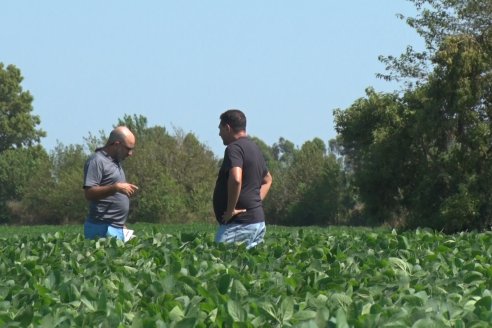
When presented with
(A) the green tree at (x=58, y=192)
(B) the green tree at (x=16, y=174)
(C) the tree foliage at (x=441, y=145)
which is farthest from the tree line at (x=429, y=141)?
(B) the green tree at (x=16, y=174)

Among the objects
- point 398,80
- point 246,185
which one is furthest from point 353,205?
point 246,185

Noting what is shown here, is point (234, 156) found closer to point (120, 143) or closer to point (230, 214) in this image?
point (230, 214)

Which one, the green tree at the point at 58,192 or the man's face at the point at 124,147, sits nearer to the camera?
the man's face at the point at 124,147

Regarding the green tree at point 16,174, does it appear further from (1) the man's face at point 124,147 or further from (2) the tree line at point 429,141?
(1) the man's face at point 124,147

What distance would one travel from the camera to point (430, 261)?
8117 mm

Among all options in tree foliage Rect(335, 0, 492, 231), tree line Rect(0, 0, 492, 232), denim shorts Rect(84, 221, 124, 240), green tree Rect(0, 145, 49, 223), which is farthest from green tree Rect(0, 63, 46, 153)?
denim shorts Rect(84, 221, 124, 240)

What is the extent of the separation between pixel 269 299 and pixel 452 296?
964mm

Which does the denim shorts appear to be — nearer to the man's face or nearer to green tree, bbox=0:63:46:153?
the man's face

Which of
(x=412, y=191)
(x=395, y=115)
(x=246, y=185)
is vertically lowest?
(x=246, y=185)

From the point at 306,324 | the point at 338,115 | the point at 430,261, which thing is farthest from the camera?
the point at 338,115

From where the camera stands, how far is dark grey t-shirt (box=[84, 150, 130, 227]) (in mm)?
10484

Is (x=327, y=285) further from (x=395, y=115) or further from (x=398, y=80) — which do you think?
(x=398, y=80)

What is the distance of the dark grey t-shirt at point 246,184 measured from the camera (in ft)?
31.7

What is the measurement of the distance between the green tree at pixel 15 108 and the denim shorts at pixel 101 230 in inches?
3863
